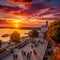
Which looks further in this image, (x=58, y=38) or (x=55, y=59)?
(x=58, y=38)

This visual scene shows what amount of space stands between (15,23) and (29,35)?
284 cm

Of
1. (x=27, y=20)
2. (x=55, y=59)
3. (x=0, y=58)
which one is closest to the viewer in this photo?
(x=55, y=59)

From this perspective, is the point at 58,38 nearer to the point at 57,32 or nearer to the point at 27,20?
the point at 57,32

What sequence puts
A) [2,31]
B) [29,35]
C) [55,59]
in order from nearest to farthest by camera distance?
[55,59] < [2,31] < [29,35]

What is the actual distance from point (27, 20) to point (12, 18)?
0.83m

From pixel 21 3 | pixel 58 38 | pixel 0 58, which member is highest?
pixel 21 3

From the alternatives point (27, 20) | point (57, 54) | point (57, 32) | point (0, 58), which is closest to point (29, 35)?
point (27, 20)

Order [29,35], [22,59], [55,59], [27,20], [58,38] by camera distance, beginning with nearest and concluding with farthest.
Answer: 1. [55,59]
2. [58,38]
3. [22,59]
4. [27,20]
5. [29,35]

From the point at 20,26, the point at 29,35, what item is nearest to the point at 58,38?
the point at 20,26

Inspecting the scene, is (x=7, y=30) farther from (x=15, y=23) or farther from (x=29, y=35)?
(x=29, y=35)

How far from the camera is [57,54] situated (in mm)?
515

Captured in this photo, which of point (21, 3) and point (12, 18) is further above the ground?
point (21, 3)

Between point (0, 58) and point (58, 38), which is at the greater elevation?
point (58, 38)

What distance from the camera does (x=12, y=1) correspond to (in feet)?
31.4
